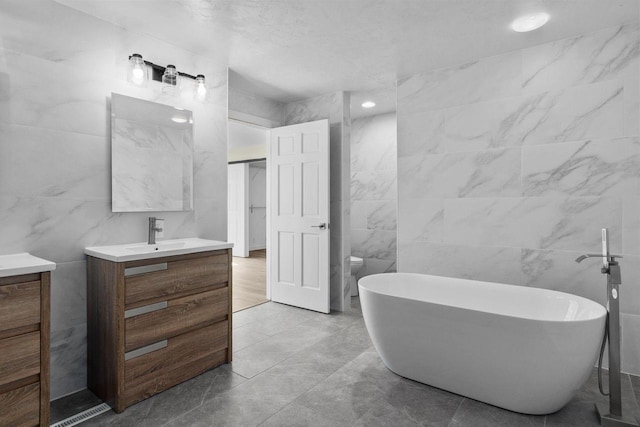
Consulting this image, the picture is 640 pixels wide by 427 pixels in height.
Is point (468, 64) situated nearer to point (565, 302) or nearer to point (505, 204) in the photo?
point (505, 204)

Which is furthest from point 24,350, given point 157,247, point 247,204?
point 247,204

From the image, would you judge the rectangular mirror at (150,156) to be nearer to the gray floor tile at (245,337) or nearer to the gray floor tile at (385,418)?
the gray floor tile at (245,337)

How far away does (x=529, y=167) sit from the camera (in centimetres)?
281

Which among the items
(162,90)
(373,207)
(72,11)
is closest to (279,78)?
(162,90)

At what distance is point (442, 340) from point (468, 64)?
7.62 feet

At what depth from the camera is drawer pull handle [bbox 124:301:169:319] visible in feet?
6.69

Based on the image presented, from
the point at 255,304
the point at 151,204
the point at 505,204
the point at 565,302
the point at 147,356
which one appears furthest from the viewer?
the point at 255,304

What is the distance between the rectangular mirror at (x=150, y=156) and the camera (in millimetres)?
2424

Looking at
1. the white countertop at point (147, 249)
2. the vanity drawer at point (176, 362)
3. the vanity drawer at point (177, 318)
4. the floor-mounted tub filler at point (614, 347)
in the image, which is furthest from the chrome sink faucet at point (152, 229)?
the floor-mounted tub filler at point (614, 347)

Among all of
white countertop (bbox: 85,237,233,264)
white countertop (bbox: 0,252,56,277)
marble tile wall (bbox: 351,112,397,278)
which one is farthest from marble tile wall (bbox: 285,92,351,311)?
white countertop (bbox: 0,252,56,277)

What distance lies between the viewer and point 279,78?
11.4 feet

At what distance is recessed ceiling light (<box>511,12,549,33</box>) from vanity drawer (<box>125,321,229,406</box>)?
9.54 ft

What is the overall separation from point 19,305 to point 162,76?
5.82ft

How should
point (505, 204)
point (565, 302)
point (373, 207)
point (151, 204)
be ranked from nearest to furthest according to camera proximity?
1. point (565, 302)
2. point (151, 204)
3. point (505, 204)
4. point (373, 207)
